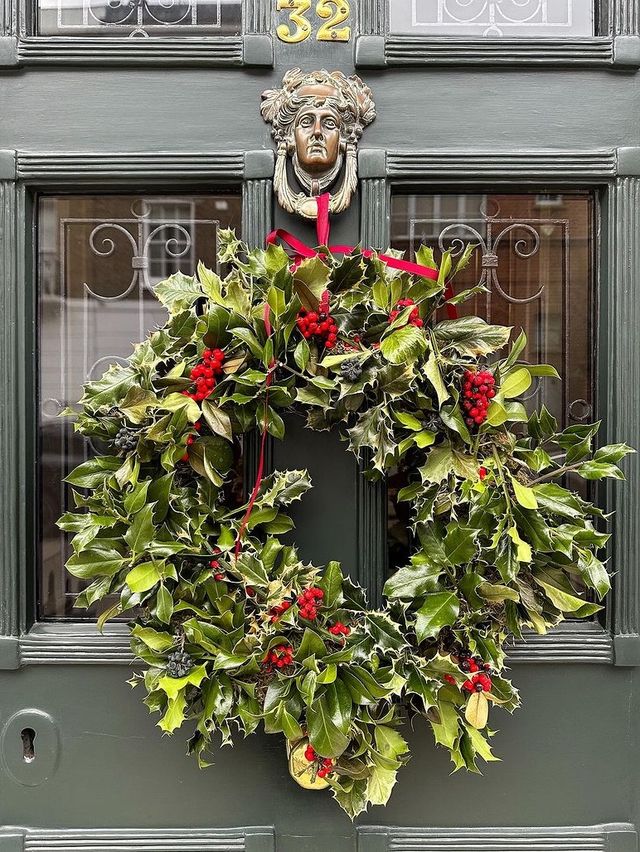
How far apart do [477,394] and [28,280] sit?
1.52 metres

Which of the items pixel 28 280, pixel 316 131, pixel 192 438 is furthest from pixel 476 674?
pixel 28 280

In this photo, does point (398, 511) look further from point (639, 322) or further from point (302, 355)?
point (639, 322)

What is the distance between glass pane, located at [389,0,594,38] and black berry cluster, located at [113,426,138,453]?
5.40ft

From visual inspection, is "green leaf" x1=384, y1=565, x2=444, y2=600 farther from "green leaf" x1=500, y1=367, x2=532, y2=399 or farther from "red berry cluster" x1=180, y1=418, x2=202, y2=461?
"red berry cluster" x1=180, y1=418, x2=202, y2=461

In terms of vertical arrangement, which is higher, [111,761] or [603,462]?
[603,462]

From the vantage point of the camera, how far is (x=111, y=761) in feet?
7.02

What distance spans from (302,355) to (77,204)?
105 centimetres

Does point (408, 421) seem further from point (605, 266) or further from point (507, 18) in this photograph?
point (507, 18)

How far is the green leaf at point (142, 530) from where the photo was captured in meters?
1.71

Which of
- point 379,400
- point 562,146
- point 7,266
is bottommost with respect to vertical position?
point 379,400

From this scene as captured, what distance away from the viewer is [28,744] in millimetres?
2148

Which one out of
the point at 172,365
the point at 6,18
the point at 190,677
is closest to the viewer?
the point at 190,677

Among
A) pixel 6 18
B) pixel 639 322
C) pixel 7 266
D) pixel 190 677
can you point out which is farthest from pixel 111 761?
pixel 6 18

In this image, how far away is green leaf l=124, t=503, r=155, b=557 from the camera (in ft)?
5.62
